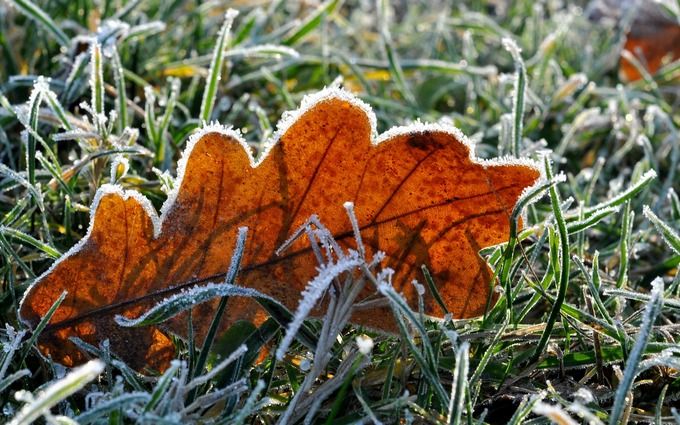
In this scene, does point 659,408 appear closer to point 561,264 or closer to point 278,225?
point 561,264

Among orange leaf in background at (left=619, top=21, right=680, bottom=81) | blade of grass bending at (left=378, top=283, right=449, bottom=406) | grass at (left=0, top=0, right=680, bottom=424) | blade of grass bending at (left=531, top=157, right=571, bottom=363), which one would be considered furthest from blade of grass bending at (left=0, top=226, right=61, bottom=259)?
orange leaf in background at (left=619, top=21, right=680, bottom=81)

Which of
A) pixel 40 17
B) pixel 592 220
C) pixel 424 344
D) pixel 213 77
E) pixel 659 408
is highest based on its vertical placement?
pixel 40 17

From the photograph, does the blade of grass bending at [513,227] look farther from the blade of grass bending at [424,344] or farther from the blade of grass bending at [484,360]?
the blade of grass bending at [424,344]

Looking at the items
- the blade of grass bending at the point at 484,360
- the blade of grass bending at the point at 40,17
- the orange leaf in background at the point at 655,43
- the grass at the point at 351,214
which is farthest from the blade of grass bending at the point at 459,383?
the orange leaf in background at the point at 655,43

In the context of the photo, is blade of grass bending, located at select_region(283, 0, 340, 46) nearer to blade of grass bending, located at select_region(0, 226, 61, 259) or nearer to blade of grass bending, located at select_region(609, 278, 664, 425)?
blade of grass bending, located at select_region(0, 226, 61, 259)

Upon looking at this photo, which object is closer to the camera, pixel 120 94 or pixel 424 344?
pixel 424 344

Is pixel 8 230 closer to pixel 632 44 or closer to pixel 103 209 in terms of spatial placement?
pixel 103 209

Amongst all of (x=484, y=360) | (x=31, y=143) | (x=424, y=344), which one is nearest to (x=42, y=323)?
(x=31, y=143)
